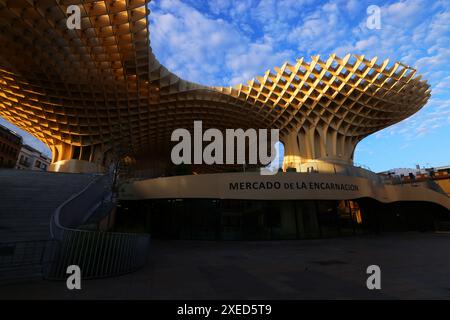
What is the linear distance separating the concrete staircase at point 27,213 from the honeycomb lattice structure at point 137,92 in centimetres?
661

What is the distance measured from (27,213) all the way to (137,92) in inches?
863

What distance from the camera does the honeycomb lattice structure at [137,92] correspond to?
19.8m

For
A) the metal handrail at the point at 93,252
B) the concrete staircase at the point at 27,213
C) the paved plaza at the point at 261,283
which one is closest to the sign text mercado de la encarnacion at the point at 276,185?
the paved plaza at the point at 261,283

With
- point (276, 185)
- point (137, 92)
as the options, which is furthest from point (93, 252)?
point (137, 92)

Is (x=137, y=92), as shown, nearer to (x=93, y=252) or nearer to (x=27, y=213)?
(x=27, y=213)

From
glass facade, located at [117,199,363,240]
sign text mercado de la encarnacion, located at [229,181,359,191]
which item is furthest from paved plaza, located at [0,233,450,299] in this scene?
sign text mercado de la encarnacion, located at [229,181,359,191]

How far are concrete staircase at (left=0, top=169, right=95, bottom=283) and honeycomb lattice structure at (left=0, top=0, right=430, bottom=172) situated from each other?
6.61m

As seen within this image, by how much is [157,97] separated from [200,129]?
1014cm

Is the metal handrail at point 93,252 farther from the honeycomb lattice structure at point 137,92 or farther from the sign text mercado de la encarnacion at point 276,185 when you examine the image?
the honeycomb lattice structure at point 137,92

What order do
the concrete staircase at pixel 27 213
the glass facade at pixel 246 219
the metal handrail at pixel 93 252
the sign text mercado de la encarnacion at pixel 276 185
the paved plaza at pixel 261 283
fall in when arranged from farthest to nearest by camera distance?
the sign text mercado de la encarnacion at pixel 276 185
the glass facade at pixel 246 219
the metal handrail at pixel 93 252
the concrete staircase at pixel 27 213
the paved plaza at pixel 261 283

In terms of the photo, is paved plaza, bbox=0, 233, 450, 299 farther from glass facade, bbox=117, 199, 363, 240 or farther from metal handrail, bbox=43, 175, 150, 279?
glass facade, bbox=117, 199, 363, 240

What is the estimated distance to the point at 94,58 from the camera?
23344mm
